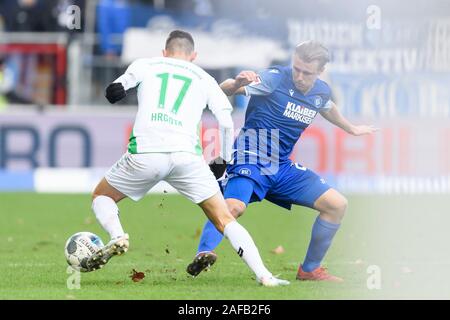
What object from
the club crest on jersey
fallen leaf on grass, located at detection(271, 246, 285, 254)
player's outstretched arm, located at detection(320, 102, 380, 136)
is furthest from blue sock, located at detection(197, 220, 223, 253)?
fallen leaf on grass, located at detection(271, 246, 285, 254)

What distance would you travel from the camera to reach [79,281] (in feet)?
33.4

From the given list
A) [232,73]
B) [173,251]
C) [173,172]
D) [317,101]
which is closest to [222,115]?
[173,172]

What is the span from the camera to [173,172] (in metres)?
9.66

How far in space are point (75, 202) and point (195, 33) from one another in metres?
4.90

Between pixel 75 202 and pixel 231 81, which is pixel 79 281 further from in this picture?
pixel 75 202

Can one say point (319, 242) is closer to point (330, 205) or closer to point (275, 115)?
point (330, 205)

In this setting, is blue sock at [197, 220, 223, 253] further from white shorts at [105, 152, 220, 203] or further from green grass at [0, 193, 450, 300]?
white shorts at [105, 152, 220, 203]

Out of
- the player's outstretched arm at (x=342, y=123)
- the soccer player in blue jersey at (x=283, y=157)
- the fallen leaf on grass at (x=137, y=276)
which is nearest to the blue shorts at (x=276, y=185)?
the soccer player in blue jersey at (x=283, y=157)

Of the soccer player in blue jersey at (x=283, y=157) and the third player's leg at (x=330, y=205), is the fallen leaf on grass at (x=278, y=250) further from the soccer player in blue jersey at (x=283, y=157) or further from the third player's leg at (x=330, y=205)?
the third player's leg at (x=330, y=205)

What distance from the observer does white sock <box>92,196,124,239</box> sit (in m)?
9.86

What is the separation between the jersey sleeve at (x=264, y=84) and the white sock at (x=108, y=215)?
5.14ft

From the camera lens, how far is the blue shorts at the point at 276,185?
10.5m

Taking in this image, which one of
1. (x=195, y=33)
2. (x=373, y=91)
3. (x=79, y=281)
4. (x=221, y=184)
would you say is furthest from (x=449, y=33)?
(x=79, y=281)

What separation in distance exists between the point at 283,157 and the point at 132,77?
6.01 feet
